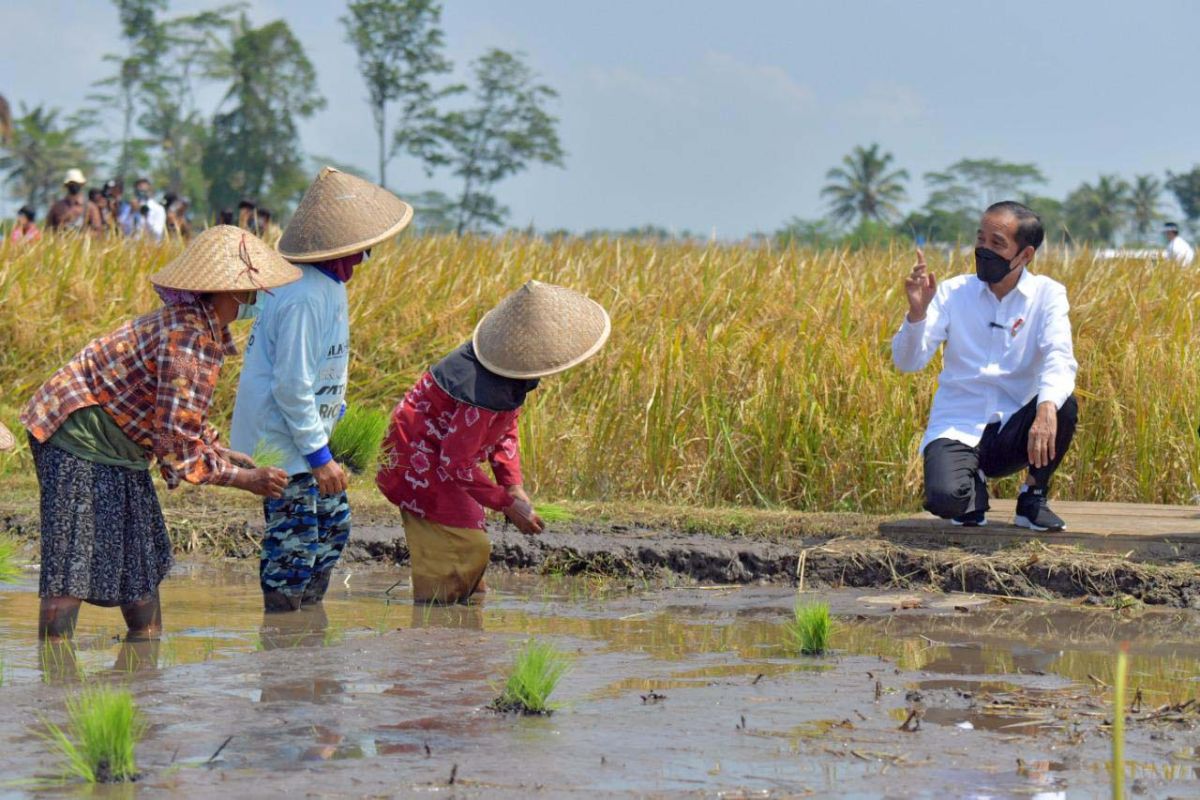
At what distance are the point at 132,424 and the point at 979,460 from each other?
3641 millimetres

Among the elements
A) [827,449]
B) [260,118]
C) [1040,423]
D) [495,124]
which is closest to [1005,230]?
[1040,423]

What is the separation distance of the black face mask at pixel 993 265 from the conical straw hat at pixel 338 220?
8.09 feet

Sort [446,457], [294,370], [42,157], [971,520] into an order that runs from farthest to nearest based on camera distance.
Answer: [42,157]
[971,520]
[446,457]
[294,370]

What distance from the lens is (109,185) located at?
54.2 ft

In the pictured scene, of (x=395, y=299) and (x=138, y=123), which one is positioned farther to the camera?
(x=138, y=123)

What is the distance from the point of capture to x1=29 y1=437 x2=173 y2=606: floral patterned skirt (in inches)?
181

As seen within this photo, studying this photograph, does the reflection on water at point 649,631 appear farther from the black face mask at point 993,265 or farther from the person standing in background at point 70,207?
the person standing in background at point 70,207

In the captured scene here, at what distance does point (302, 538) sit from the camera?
5.47m

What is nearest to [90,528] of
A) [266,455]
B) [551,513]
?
[266,455]

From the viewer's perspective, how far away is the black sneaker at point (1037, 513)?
21.6ft

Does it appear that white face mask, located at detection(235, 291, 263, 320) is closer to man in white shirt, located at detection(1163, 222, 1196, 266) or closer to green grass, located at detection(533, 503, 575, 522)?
green grass, located at detection(533, 503, 575, 522)

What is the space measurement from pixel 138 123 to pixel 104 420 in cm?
5077

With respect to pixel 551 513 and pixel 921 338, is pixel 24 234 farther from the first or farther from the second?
pixel 921 338

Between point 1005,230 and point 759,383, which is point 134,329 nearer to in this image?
point 1005,230
